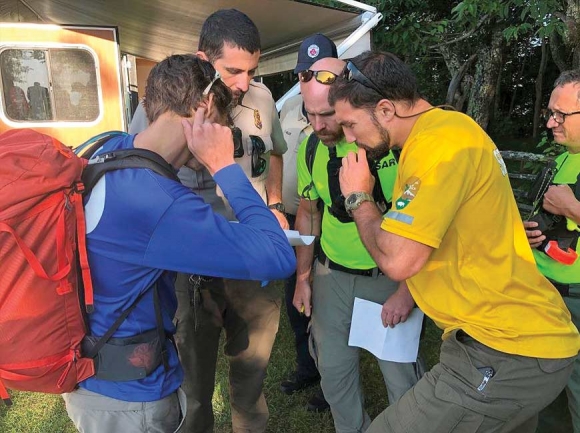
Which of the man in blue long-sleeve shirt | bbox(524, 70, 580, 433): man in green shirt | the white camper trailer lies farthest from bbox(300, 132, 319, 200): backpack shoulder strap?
the white camper trailer

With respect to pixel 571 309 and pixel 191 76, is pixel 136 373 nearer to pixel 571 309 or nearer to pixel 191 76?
pixel 191 76

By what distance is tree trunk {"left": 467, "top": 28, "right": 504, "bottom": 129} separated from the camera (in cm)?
891

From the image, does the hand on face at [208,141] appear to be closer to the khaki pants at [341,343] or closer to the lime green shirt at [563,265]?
the khaki pants at [341,343]

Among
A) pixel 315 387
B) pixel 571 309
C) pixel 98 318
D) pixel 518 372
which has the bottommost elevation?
pixel 315 387

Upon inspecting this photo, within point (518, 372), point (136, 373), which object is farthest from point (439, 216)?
point (136, 373)

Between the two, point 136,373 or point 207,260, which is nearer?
point 207,260

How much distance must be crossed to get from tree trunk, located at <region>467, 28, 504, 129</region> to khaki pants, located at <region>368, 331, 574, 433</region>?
854 cm

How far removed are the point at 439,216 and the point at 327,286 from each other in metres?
1.13

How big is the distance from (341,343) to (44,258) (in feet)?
5.41

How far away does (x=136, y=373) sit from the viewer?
138 cm

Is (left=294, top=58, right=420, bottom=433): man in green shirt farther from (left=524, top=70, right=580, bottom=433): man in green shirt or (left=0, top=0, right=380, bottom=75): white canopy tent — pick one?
(left=0, top=0, right=380, bottom=75): white canopy tent

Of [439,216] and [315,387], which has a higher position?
[439,216]

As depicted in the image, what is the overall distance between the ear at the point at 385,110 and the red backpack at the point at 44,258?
31.8 inches

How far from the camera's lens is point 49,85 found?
16.7 ft
